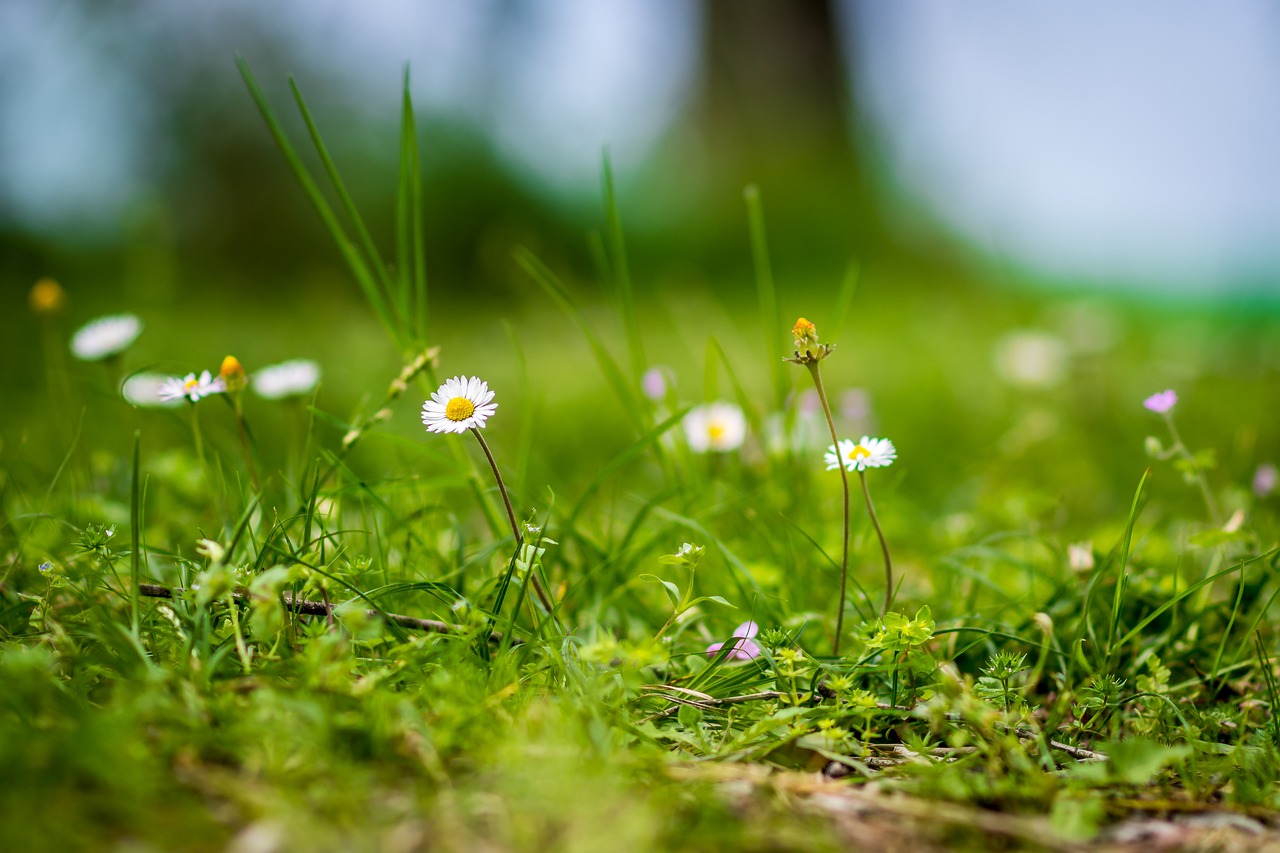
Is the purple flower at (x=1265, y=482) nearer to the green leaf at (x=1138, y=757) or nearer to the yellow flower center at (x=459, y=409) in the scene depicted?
the green leaf at (x=1138, y=757)

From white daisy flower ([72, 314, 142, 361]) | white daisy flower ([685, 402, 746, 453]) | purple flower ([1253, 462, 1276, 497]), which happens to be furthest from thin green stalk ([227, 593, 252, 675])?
purple flower ([1253, 462, 1276, 497])

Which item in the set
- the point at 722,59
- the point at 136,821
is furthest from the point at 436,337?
the point at 722,59

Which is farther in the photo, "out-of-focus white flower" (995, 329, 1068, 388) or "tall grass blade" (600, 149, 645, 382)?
"out-of-focus white flower" (995, 329, 1068, 388)

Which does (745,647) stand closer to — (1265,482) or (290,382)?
(290,382)

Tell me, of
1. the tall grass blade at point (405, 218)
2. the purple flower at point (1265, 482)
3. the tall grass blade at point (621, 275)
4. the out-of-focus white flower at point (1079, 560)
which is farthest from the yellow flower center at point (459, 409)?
the purple flower at point (1265, 482)

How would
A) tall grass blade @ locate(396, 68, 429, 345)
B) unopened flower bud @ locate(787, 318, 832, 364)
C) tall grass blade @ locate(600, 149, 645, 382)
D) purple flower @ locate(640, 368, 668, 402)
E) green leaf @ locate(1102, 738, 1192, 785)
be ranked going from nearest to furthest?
green leaf @ locate(1102, 738, 1192, 785) → unopened flower bud @ locate(787, 318, 832, 364) → tall grass blade @ locate(396, 68, 429, 345) → tall grass blade @ locate(600, 149, 645, 382) → purple flower @ locate(640, 368, 668, 402)

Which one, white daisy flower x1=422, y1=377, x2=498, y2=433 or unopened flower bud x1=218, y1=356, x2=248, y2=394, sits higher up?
unopened flower bud x1=218, y1=356, x2=248, y2=394

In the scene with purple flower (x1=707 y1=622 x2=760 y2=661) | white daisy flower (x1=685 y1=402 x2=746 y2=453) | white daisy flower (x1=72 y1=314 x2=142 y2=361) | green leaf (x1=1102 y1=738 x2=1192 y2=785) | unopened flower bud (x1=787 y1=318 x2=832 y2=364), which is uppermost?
white daisy flower (x1=72 y1=314 x2=142 y2=361)

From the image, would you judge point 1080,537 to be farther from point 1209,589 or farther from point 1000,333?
point 1000,333

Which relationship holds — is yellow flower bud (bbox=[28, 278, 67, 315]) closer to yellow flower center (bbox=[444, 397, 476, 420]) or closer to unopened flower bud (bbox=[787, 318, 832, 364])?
yellow flower center (bbox=[444, 397, 476, 420])
